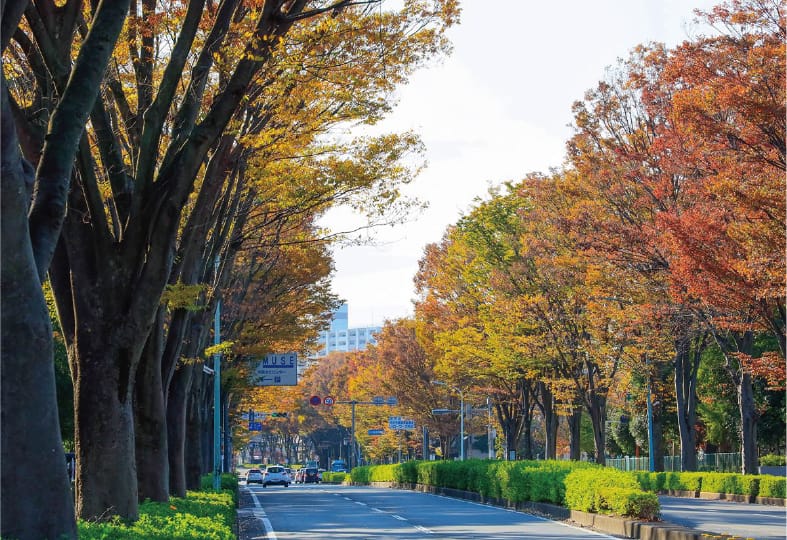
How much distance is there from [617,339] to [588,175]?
6.03m

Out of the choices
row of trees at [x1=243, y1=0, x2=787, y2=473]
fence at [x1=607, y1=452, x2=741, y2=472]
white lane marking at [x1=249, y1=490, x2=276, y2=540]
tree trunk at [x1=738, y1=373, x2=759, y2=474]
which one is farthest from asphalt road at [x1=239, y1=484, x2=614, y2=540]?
fence at [x1=607, y1=452, x2=741, y2=472]

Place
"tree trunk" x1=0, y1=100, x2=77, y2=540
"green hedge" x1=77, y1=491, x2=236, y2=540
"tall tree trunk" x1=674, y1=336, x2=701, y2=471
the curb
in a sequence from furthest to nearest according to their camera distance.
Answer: "tall tree trunk" x1=674, y1=336, x2=701, y2=471 → the curb → "green hedge" x1=77, y1=491, x2=236, y2=540 → "tree trunk" x1=0, y1=100, x2=77, y2=540

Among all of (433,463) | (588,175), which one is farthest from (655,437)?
(588,175)

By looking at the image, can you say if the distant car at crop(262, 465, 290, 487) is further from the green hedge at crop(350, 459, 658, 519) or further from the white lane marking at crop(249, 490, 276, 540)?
the white lane marking at crop(249, 490, 276, 540)

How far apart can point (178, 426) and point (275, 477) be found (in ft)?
163

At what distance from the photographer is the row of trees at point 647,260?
21.9m

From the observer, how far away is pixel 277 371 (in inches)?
1625

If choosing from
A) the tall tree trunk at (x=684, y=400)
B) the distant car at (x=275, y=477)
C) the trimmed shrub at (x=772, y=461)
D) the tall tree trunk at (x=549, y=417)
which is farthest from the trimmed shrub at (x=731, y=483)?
the distant car at (x=275, y=477)

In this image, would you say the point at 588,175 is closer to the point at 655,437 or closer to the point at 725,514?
the point at 725,514

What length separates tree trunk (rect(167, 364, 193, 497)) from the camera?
67.2 ft

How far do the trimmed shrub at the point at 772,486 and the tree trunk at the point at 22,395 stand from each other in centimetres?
2628

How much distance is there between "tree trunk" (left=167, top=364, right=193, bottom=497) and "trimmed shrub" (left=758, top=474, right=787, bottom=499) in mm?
17826

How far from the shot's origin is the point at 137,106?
15.6 metres

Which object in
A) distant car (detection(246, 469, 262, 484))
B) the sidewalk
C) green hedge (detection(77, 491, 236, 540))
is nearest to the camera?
green hedge (detection(77, 491, 236, 540))
